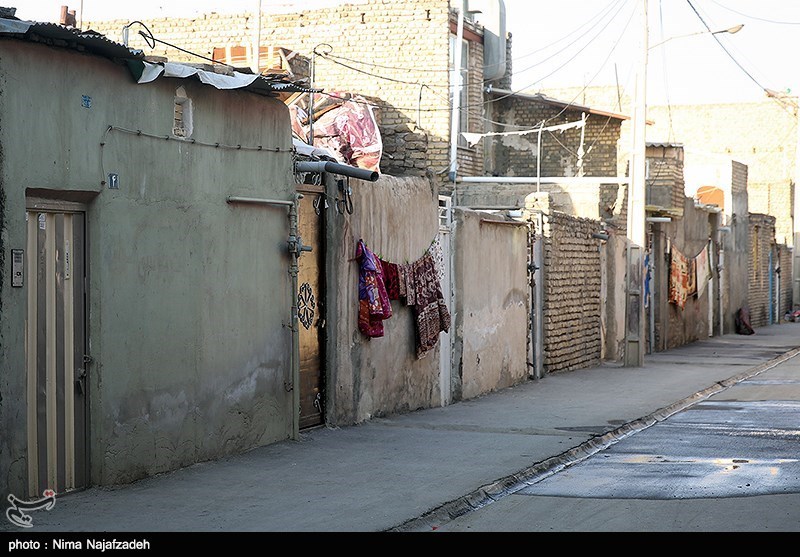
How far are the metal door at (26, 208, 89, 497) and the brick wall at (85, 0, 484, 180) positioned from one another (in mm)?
17122

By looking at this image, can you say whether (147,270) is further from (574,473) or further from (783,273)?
(783,273)

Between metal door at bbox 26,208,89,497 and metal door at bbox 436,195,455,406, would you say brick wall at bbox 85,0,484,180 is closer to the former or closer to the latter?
metal door at bbox 436,195,455,406

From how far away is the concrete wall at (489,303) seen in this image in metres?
16.5

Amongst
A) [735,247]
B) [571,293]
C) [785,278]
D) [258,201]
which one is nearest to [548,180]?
[571,293]

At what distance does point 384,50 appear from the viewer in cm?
2670

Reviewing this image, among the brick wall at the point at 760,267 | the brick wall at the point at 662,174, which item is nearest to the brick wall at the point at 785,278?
the brick wall at the point at 760,267

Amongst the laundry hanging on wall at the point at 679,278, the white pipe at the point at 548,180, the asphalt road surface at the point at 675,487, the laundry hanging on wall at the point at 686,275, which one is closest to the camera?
the asphalt road surface at the point at 675,487

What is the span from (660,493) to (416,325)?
5819 millimetres

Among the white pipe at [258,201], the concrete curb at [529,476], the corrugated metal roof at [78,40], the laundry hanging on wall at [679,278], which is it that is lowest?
the concrete curb at [529,476]

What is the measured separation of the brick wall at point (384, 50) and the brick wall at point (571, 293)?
4.83 metres

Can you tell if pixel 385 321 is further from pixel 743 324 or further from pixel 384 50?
pixel 743 324

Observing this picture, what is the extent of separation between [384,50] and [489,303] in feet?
35.4

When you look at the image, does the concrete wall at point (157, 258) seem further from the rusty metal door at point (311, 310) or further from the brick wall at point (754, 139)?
the brick wall at point (754, 139)

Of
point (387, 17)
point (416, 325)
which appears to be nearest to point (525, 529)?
point (416, 325)
